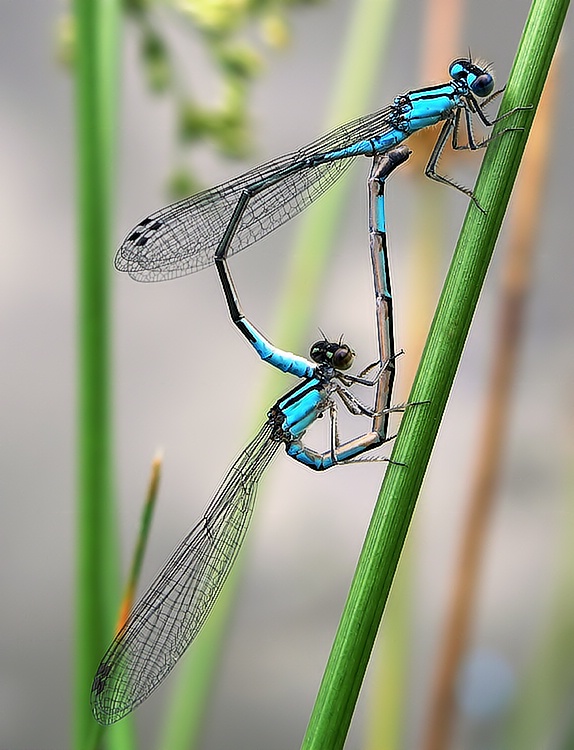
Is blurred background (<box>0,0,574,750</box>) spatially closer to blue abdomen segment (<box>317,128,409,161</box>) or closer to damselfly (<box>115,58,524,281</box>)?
damselfly (<box>115,58,524,281</box>)

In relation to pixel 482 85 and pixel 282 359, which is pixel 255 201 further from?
pixel 482 85

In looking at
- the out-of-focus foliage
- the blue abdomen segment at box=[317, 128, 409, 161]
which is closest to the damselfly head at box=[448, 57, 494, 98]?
the blue abdomen segment at box=[317, 128, 409, 161]

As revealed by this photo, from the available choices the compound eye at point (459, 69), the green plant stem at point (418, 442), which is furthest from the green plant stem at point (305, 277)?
the green plant stem at point (418, 442)

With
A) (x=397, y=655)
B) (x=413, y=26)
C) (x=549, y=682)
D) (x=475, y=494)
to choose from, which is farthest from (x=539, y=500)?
(x=413, y=26)

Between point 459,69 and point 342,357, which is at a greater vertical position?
point 459,69

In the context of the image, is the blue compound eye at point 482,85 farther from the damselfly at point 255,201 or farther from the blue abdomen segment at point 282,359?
the blue abdomen segment at point 282,359

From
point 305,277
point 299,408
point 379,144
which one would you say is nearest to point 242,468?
point 299,408

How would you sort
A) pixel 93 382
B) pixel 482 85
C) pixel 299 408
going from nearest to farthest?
pixel 482 85
pixel 93 382
pixel 299 408
